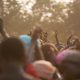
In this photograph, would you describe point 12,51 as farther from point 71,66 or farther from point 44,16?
point 44,16

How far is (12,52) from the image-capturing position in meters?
3.44

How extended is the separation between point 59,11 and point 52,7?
2.43 m

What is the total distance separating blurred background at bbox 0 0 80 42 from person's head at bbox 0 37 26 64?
147 feet

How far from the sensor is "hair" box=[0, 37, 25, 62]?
343 centimetres

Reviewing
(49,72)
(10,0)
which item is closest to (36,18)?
(10,0)

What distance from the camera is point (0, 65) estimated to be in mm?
3566

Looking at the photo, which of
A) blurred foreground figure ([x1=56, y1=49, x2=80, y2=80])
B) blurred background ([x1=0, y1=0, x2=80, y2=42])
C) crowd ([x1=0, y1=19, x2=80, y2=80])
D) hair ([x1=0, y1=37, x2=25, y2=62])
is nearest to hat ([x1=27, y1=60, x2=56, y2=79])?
crowd ([x1=0, y1=19, x2=80, y2=80])

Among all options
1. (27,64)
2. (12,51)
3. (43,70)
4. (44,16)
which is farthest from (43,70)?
(44,16)

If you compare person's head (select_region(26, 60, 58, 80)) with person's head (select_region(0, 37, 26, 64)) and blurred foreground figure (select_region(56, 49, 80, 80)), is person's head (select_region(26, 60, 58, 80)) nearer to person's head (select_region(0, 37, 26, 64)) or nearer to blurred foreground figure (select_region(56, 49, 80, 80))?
blurred foreground figure (select_region(56, 49, 80, 80))

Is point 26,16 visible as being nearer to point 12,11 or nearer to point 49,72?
point 12,11

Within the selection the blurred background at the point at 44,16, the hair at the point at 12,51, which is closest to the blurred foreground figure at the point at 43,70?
the hair at the point at 12,51

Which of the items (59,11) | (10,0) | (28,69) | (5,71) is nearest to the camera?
(5,71)

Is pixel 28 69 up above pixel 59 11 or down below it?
above

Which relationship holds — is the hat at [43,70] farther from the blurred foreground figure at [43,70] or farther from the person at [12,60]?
the person at [12,60]
